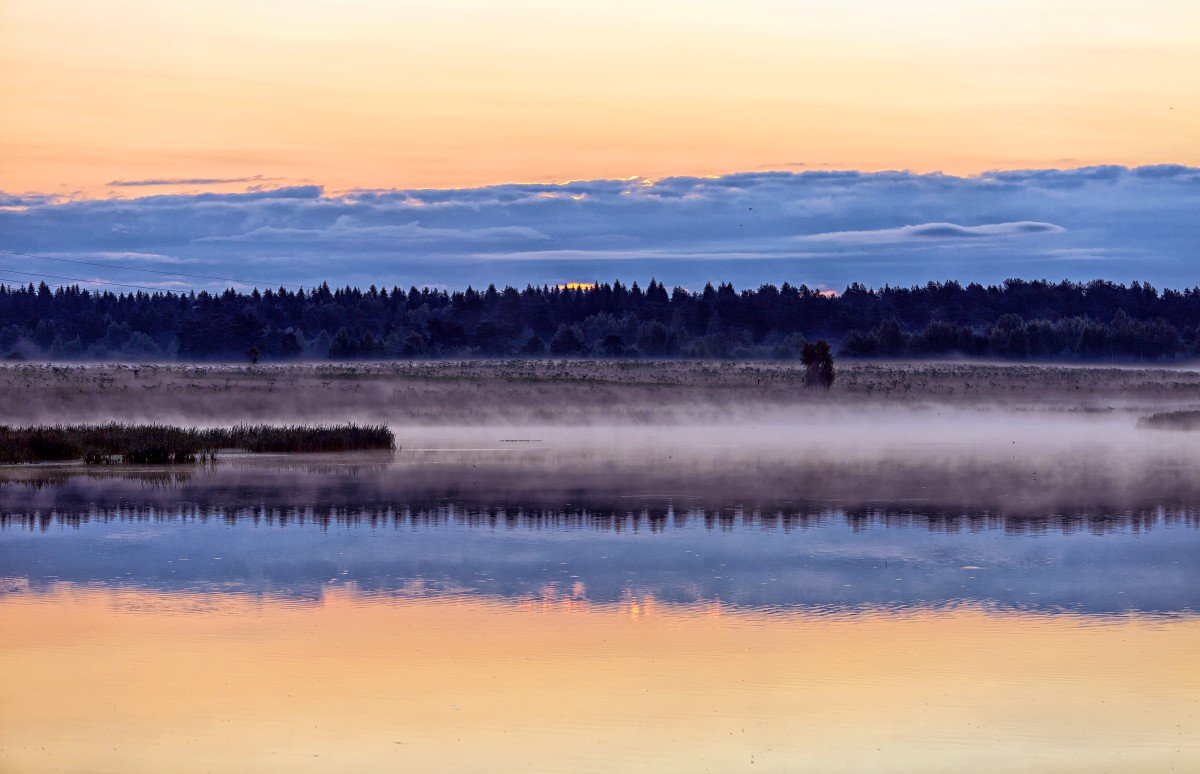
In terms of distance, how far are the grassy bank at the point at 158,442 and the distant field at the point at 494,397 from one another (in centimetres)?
1197

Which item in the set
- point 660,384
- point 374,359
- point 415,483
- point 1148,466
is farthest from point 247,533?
point 374,359

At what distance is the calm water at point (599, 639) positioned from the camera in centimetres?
1284

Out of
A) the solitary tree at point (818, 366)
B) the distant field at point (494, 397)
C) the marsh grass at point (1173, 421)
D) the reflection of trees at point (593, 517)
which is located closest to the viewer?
the reflection of trees at point (593, 517)

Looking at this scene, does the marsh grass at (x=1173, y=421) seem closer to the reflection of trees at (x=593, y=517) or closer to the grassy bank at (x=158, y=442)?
the grassy bank at (x=158, y=442)

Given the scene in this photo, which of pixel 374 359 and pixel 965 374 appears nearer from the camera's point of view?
pixel 965 374

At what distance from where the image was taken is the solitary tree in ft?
266

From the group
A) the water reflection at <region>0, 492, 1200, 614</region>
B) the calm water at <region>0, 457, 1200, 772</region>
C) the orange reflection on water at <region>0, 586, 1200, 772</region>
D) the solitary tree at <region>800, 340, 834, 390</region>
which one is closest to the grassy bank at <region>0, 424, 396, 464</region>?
the water reflection at <region>0, 492, 1200, 614</region>

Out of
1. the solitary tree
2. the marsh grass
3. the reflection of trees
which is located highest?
the solitary tree

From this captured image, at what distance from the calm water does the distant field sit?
32.4 m

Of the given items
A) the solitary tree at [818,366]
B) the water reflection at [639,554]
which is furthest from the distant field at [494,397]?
the water reflection at [639,554]

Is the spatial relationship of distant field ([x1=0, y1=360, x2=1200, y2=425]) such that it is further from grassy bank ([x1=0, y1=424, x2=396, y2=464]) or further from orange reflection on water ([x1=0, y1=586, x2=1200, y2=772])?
orange reflection on water ([x1=0, y1=586, x2=1200, y2=772])

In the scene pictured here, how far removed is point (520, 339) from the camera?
7229 inches

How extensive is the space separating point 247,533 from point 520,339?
158201mm

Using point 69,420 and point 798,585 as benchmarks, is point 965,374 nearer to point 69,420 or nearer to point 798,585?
point 69,420
